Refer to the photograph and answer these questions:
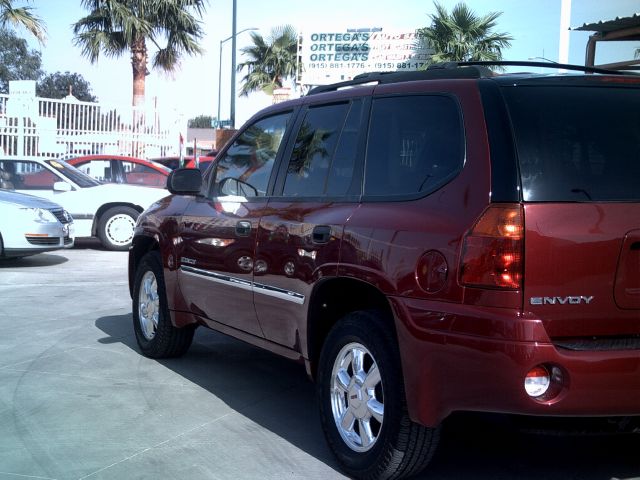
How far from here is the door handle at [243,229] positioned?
5051mm

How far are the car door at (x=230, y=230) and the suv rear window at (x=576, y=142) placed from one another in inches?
75.7

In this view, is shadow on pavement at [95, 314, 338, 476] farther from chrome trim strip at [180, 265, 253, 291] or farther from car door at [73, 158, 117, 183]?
car door at [73, 158, 117, 183]

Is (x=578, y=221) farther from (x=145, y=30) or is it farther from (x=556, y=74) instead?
(x=145, y=30)

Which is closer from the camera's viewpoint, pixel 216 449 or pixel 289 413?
pixel 216 449

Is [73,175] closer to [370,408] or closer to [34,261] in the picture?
[34,261]

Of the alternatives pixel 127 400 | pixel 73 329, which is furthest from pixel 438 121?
pixel 73 329

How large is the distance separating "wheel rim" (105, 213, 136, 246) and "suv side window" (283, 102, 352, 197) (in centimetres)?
963

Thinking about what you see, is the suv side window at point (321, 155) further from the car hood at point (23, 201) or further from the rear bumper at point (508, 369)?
the car hood at point (23, 201)

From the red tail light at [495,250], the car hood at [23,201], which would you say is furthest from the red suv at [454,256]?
the car hood at [23,201]

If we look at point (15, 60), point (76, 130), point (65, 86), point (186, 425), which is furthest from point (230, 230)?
point (65, 86)

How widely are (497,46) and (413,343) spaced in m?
20.9

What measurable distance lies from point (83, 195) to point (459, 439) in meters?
10.5

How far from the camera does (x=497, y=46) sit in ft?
75.9

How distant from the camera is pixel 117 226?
46.4 feet
